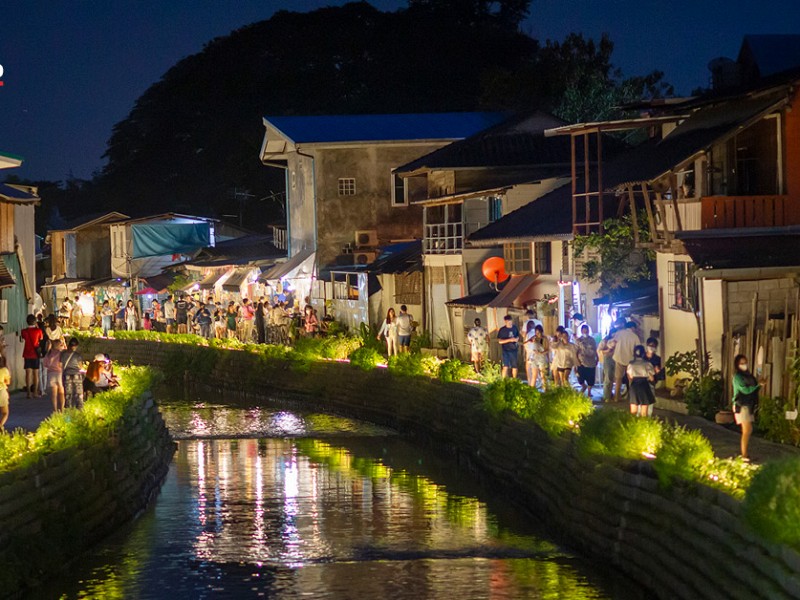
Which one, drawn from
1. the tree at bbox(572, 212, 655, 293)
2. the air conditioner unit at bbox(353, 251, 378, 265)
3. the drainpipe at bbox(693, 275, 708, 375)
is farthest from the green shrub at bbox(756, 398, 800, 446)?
the air conditioner unit at bbox(353, 251, 378, 265)

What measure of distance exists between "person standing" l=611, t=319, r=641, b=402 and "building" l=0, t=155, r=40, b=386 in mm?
14568

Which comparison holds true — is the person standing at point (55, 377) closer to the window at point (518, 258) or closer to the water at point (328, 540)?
the water at point (328, 540)

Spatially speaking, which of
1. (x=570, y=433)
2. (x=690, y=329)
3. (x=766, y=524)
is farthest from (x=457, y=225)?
(x=766, y=524)

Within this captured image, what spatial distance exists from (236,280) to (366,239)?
893cm

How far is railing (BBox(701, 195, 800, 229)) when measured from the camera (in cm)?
2745

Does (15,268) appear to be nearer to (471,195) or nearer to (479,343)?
(479,343)

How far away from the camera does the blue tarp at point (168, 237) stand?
78.6 meters

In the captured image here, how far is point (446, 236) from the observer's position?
46.7 metres

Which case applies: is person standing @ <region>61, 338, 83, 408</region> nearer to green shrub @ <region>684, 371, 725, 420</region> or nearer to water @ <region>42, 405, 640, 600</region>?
water @ <region>42, 405, 640, 600</region>

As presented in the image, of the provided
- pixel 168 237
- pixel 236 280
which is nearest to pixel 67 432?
pixel 236 280

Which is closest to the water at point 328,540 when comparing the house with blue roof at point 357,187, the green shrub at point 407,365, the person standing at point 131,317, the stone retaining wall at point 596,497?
the stone retaining wall at point 596,497

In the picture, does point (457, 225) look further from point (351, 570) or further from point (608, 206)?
point (351, 570)

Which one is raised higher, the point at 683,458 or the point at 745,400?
the point at 745,400

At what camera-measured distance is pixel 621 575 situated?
61.5 feet
